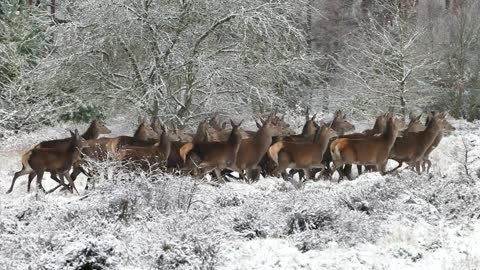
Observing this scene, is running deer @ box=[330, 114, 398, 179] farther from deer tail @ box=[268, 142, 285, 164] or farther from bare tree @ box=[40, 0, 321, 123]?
bare tree @ box=[40, 0, 321, 123]

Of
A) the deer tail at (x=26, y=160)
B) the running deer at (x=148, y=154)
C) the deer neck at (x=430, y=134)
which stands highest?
the deer neck at (x=430, y=134)

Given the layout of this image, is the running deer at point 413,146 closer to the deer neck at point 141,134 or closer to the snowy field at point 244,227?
the snowy field at point 244,227

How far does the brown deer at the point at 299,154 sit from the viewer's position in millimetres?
12883

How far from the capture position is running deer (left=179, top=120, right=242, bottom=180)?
1227cm

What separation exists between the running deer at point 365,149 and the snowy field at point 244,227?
1902 millimetres

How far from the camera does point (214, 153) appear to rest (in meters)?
12.3

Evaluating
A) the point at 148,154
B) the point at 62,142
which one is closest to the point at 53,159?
the point at 62,142

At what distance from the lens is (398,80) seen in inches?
1258

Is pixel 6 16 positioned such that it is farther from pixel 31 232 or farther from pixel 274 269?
pixel 274 269

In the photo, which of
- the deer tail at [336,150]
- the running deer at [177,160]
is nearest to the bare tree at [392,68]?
the deer tail at [336,150]

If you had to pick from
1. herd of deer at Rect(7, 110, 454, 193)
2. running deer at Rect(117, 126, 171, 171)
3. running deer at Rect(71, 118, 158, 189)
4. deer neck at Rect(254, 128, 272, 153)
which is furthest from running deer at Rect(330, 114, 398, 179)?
running deer at Rect(71, 118, 158, 189)

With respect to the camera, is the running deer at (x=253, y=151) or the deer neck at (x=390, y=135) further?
the deer neck at (x=390, y=135)

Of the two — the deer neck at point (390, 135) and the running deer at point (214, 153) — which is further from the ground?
the deer neck at point (390, 135)

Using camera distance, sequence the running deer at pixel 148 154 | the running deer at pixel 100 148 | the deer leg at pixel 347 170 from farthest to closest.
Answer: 1. the deer leg at pixel 347 170
2. the running deer at pixel 100 148
3. the running deer at pixel 148 154
